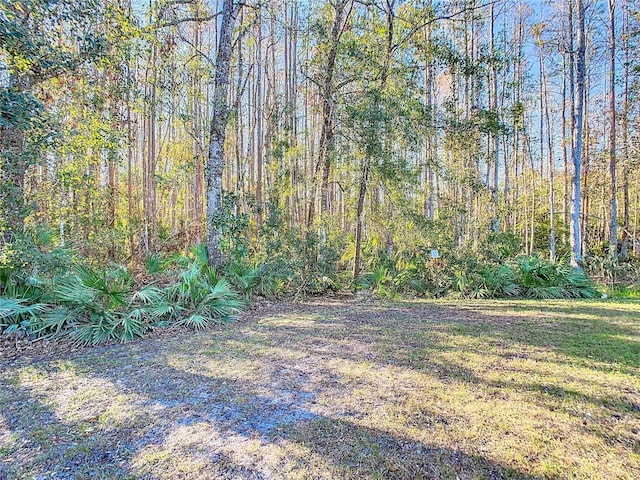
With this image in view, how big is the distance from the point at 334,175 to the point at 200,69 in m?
3.61

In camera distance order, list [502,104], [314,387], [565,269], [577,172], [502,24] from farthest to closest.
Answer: [502,24], [502,104], [577,172], [565,269], [314,387]

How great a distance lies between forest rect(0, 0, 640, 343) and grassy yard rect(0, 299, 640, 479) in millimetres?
1462

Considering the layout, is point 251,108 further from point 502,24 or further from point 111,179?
point 502,24

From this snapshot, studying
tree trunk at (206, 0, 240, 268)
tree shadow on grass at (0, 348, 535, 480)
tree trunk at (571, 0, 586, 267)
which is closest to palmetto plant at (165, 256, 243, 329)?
tree trunk at (206, 0, 240, 268)

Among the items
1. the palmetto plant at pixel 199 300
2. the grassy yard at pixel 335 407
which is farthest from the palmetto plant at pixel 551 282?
the palmetto plant at pixel 199 300

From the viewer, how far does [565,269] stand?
7371mm

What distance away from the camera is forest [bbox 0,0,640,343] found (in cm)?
396

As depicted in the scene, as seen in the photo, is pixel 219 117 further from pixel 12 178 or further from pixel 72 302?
pixel 72 302

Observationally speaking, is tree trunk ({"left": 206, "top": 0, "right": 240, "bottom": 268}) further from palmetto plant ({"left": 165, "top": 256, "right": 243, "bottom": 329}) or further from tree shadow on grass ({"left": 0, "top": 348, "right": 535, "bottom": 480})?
tree shadow on grass ({"left": 0, "top": 348, "right": 535, "bottom": 480})

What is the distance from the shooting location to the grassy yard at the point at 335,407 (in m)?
1.71

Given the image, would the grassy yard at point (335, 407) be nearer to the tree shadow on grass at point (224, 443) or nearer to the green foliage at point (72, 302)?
the tree shadow on grass at point (224, 443)

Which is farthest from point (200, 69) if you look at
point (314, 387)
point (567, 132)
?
point (567, 132)

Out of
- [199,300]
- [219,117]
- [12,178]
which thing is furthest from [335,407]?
[219,117]

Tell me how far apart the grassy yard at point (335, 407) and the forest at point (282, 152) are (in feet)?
4.80
